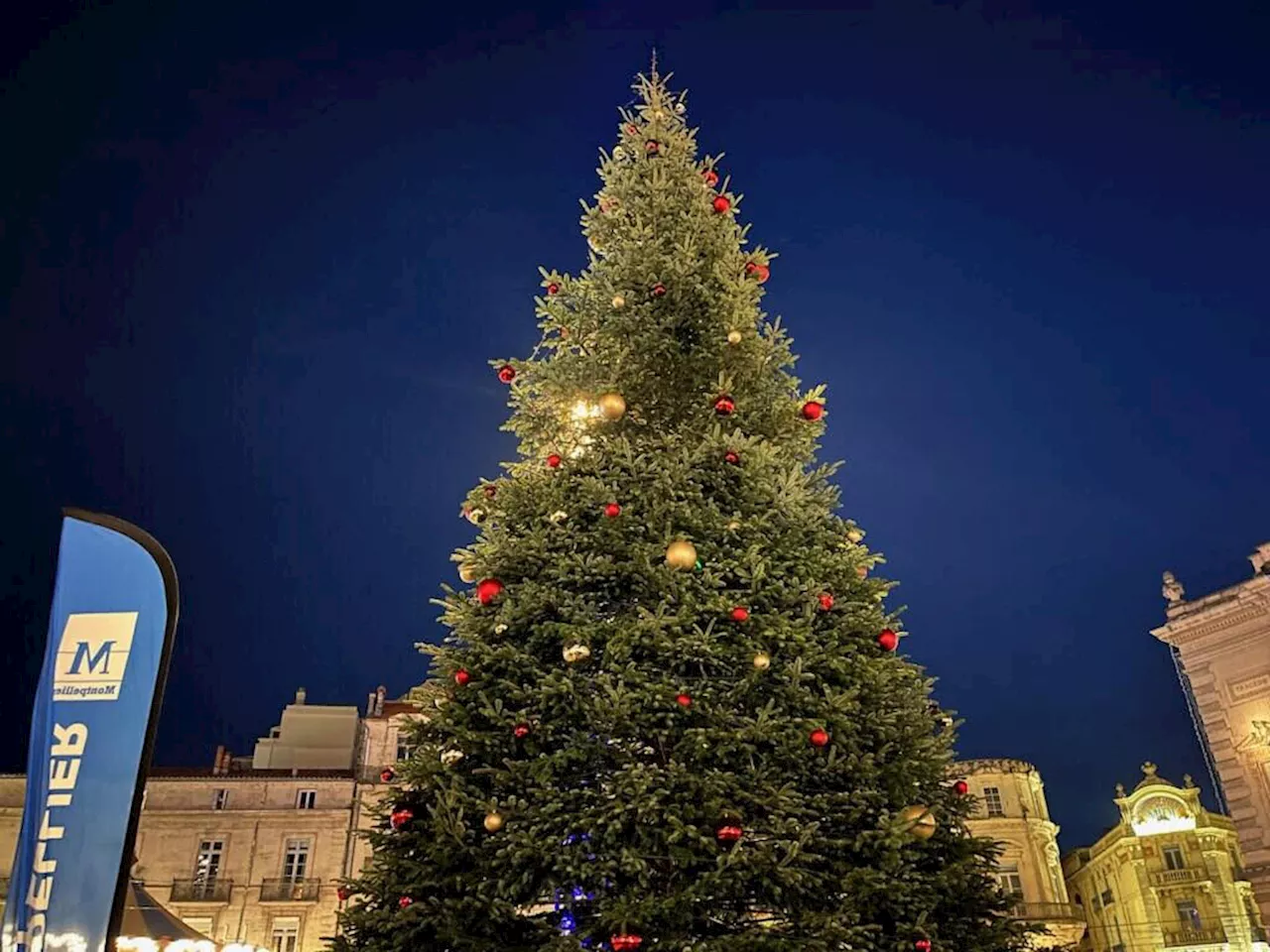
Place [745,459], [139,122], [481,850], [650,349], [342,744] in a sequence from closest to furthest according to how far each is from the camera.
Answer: [481,850] → [745,459] → [650,349] → [342,744] → [139,122]

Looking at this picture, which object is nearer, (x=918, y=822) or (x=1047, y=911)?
(x=918, y=822)

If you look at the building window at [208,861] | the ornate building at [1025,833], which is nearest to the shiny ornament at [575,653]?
the building window at [208,861]

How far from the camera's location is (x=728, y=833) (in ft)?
14.9

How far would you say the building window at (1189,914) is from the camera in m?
35.1

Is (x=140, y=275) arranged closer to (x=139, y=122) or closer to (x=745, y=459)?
(x=139, y=122)

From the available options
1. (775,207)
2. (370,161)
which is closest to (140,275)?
(370,161)

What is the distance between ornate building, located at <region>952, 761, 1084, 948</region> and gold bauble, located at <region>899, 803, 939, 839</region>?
28.4 meters

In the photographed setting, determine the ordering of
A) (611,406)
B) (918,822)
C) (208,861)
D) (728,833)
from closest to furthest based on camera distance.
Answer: (728,833), (918,822), (611,406), (208,861)

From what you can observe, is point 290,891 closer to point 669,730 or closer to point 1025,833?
point 1025,833

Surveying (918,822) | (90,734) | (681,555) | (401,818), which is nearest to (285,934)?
(90,734)

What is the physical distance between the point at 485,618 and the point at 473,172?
5810 centimetres

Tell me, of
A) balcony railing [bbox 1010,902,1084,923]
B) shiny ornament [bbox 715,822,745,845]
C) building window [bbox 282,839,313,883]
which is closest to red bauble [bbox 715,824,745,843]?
shiny ornament [bbox 715,822,745,845]

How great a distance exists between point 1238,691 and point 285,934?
2825 cm

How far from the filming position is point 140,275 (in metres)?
43.5
